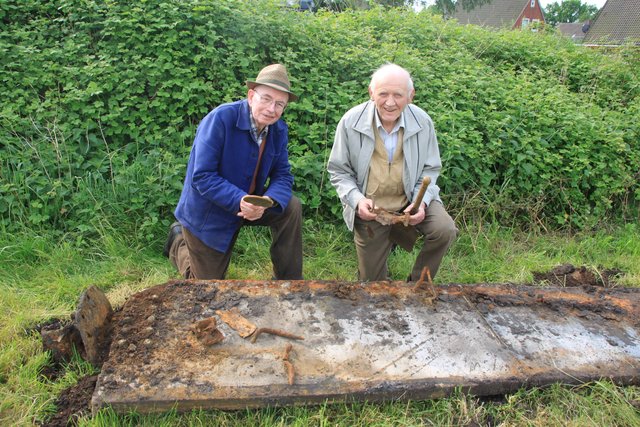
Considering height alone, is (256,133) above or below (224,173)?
above

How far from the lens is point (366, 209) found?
10.5 ft

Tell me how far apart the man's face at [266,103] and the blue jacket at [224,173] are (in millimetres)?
97

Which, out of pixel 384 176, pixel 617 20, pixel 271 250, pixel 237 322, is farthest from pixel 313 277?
pixel 617 20

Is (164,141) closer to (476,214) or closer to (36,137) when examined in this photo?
(36,137)

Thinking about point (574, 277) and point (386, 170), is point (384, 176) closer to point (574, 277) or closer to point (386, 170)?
point (386, 170)

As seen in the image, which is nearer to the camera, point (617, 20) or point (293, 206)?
point (293, 206)

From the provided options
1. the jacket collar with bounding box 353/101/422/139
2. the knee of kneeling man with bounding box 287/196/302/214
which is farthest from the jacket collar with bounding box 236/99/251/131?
the jacket collar with bounding box 353/101/422/139

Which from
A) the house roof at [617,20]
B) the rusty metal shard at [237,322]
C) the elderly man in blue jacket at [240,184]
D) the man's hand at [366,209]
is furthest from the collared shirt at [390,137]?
the house roof at [617,20]

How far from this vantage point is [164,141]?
430 centimetres

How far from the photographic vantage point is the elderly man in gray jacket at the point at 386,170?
325 cm

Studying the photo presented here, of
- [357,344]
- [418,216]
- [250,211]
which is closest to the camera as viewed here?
[357,344]

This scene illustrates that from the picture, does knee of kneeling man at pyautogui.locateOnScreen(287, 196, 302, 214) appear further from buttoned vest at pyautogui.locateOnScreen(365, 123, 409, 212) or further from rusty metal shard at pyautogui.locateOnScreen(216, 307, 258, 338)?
rusty metal shard at pyautogui.locateOnScreen(216, 307, 258, 338)

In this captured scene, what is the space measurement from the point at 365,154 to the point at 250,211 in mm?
914

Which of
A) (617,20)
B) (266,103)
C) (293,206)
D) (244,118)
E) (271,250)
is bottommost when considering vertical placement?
(271,250)
